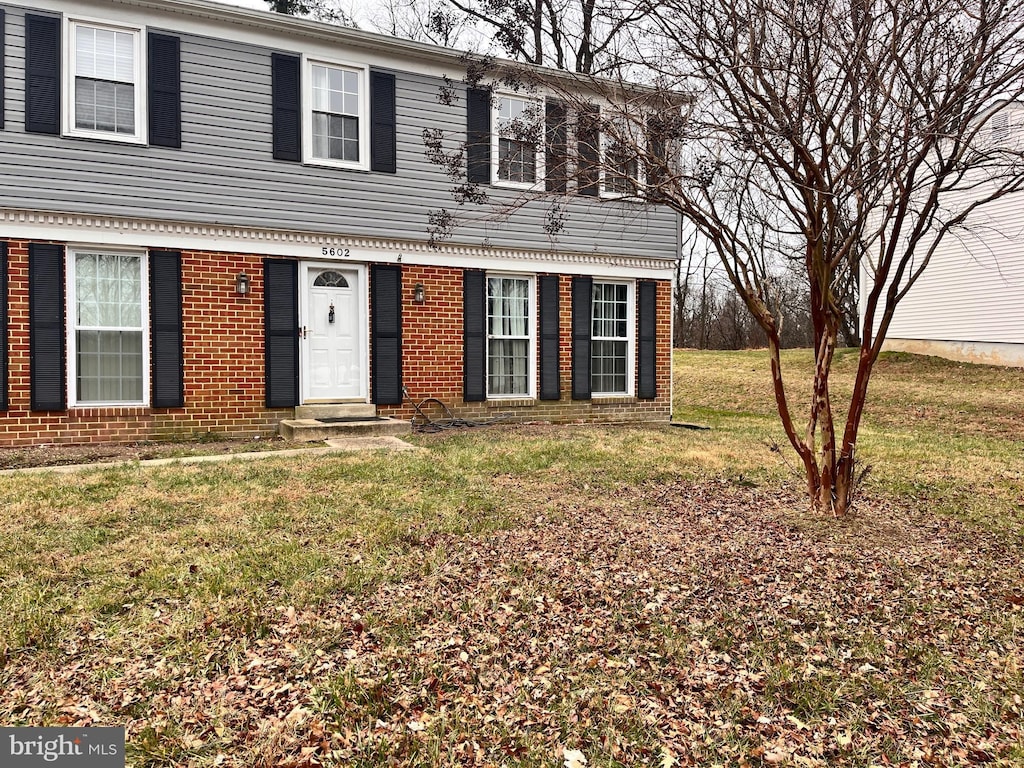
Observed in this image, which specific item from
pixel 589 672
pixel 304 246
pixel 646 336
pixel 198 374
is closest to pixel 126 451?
pixel 198 374

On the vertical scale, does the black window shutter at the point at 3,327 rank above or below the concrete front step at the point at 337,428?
above

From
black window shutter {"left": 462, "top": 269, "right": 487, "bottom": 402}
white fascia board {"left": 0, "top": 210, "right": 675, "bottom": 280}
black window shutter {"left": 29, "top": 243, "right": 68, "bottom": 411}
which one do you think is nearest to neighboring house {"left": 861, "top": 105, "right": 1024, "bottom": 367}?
white fascia board {"left": 0, "top": 210, "right": 675, "bottom": 280}

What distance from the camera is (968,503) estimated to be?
18.3 feet

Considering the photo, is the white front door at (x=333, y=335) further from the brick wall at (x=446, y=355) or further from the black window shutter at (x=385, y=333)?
the brick wall at (x=446, y=355)

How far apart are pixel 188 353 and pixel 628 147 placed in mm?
5897

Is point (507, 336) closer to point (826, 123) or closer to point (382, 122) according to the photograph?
point (382, 122)

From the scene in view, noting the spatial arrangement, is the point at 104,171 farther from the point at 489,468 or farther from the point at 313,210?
the point at 489,468

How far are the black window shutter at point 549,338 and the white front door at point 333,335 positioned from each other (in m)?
2.53

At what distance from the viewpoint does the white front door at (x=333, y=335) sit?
894 centimetres

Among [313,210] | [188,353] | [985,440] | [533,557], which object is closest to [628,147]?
[533,557]

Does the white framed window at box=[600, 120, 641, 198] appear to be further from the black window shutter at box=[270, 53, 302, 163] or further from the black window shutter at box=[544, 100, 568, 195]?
the black window shutter at box=[270, 53, 302, 163]

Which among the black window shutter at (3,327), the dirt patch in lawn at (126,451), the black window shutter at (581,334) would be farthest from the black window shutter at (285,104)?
the black window shutter at (581,334)

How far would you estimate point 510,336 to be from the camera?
1012cm

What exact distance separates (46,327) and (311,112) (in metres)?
3.86
